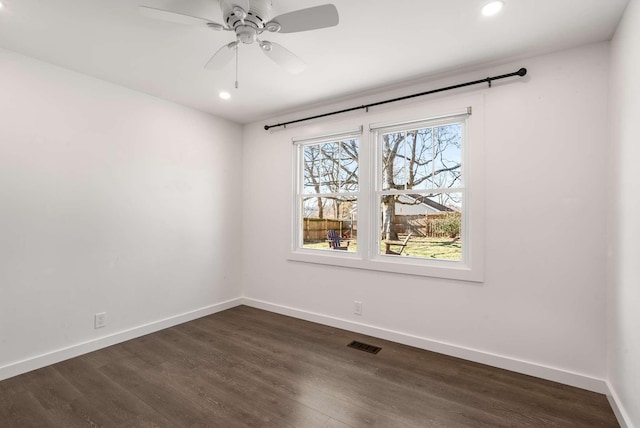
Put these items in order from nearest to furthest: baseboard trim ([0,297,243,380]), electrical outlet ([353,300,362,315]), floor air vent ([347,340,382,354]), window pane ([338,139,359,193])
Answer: baseboard trim ([0,297,243,380]), floor air vent ([347,340,382,354]), electrical outlet ([353,300,362,315]), window pane ([338,139,359,193])

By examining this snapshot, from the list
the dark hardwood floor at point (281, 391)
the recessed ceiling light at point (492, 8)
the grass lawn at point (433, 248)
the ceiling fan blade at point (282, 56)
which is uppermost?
the recessed ceiling light at point (492, 8)

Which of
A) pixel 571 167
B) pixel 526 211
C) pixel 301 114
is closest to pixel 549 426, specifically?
pixel 526 211

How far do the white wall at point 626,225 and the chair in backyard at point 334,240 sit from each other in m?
2.34

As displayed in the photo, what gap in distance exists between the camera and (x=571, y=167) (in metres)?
2.34

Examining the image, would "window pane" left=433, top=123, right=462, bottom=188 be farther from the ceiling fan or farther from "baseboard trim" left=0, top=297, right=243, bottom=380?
"baseboard trim" left=0, top=297, right=243, bottom=380

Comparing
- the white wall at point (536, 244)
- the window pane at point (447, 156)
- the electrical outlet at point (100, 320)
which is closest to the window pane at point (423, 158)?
the window pane at point (447, 156)

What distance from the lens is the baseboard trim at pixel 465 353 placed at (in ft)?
7.52

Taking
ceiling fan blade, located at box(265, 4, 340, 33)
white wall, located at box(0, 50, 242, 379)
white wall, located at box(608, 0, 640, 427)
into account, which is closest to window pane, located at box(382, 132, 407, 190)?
white wall, located at box(608, 0, 640, 427)

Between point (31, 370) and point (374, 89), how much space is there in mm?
3953

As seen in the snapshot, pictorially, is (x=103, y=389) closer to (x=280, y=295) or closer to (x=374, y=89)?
(x=280, y=295)

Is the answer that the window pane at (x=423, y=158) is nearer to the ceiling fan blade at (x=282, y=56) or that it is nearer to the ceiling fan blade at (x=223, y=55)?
the ceiling fan blade at (x=282, y=56)

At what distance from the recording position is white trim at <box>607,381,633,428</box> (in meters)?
1.81

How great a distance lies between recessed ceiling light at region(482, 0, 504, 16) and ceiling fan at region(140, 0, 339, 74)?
1019mm

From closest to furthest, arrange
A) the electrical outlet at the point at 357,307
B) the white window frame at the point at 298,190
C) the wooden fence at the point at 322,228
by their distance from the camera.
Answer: the electrical outlet at the point at 357,307, the wooden fence at the point at 322,228, the white window frame at the point at 298,190
